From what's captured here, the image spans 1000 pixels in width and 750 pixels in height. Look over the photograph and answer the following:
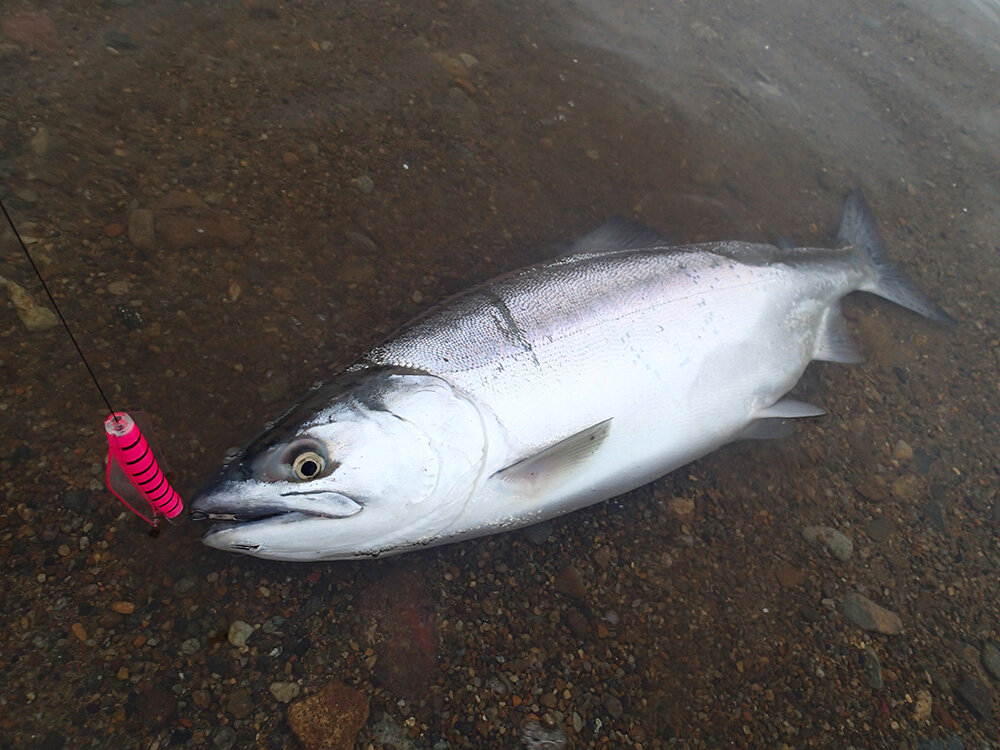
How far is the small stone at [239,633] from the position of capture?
7.02 feet

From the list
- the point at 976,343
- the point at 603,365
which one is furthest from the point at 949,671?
the point at 976,343

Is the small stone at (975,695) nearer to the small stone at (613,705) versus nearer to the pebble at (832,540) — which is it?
the pebble at (832,540)

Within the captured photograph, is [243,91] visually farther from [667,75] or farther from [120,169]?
[667,75]

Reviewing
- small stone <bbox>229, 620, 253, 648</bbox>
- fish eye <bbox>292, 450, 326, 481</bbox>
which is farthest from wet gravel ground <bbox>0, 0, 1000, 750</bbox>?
fish eye <bbox>292, 450, 326, 481</bbox>

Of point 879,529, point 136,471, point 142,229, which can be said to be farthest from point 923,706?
point 142,229

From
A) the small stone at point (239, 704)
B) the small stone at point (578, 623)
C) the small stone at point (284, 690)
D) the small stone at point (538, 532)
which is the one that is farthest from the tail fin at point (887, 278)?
the small stone at point (239, 704)

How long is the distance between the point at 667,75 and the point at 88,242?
437 centimetres

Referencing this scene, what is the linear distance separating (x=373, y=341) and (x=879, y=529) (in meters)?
2.90

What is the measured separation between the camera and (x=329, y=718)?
2066 millimetres

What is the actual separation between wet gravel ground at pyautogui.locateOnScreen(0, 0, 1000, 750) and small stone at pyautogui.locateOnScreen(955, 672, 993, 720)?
0.02 metres

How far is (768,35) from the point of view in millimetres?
5613

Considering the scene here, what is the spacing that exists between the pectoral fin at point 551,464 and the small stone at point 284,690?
1.06m

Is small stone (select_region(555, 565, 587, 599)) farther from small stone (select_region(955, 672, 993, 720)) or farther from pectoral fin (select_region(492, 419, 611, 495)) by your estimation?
small stone (select_region(955, 672, 993, 720))

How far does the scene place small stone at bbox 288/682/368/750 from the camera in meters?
2.03
